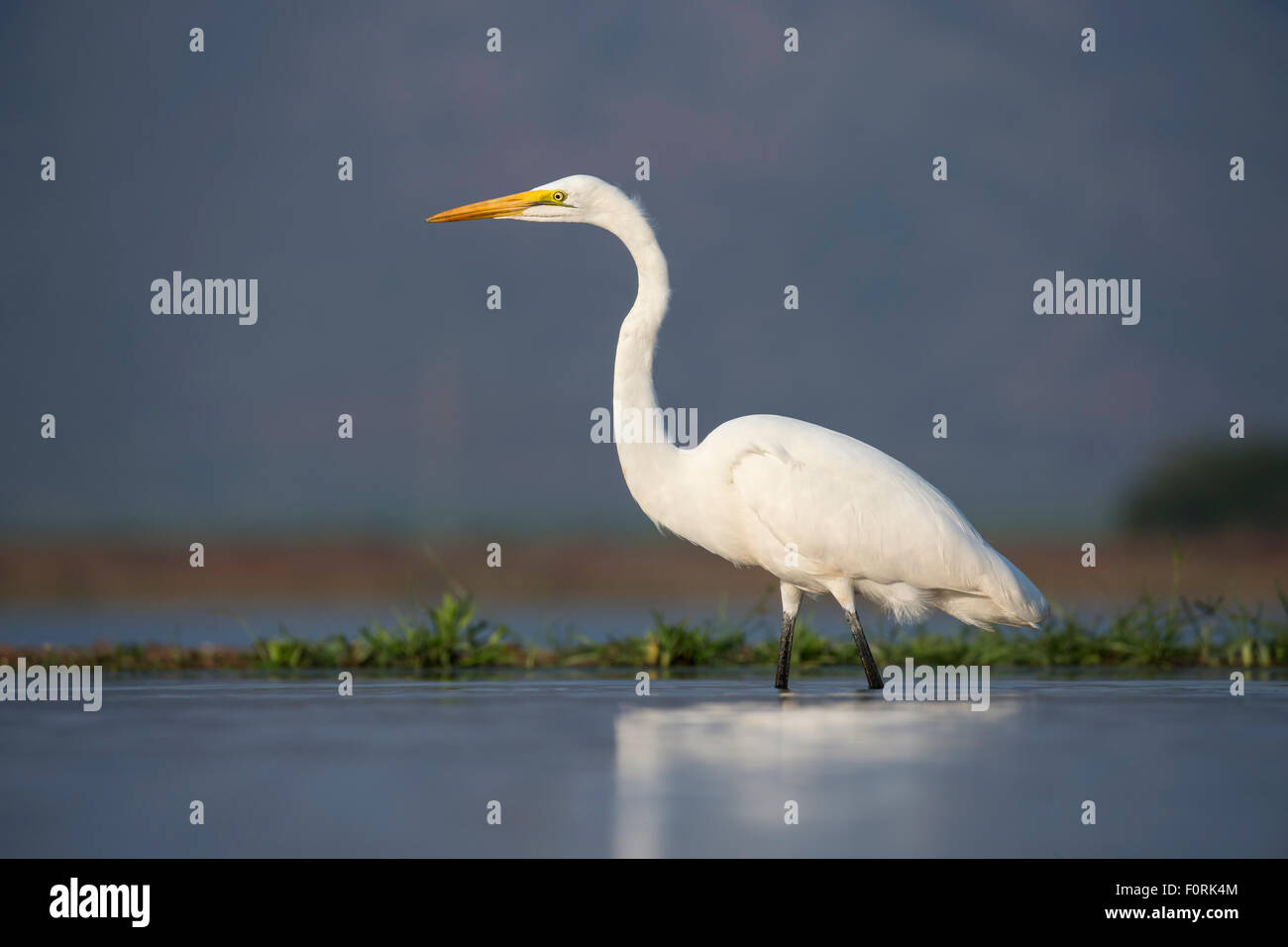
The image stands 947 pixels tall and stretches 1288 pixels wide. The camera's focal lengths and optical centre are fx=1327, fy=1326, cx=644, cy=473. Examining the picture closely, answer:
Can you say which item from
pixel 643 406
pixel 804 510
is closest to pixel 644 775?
pixel 804 510

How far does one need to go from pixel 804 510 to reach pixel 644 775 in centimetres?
309

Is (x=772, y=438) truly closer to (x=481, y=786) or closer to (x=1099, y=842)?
(x=481, y=786)

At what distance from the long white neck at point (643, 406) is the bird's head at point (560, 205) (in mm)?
506

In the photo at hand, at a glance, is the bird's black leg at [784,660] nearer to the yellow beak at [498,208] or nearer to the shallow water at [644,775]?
the shallow water at [644,775]

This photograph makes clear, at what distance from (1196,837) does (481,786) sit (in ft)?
6.54

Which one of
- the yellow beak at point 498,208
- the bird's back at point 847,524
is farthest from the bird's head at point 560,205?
the bird's back at point 847,524

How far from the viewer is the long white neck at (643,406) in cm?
746

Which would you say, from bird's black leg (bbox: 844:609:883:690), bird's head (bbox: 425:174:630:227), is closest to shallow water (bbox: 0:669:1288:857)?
bird's black leg (bbox: 844:609:883:690)

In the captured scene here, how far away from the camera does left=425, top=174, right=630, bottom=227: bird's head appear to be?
7.80 metres

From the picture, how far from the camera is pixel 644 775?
420 cm

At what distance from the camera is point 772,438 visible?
725cm

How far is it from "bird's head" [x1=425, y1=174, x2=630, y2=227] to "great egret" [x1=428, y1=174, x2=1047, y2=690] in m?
0.20

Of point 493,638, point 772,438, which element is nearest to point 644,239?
point 772,438

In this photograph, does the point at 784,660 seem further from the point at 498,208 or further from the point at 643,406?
the point at 498,208
